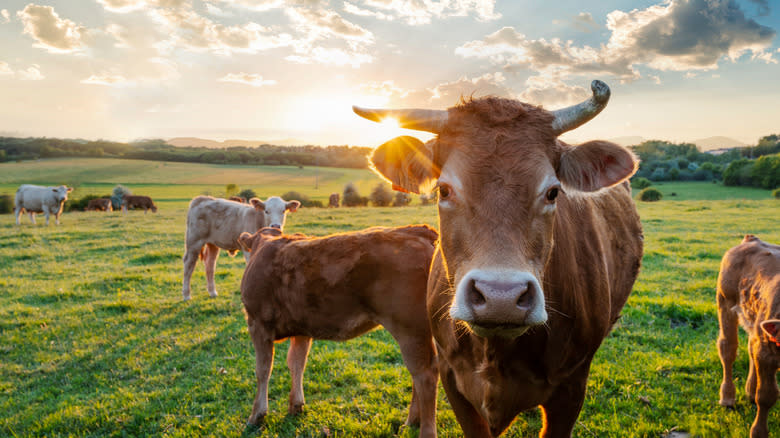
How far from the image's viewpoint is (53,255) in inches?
573

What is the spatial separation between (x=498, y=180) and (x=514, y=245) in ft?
1.15

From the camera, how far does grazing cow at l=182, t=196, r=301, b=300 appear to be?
1005 centimetres

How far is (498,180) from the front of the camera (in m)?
2.17

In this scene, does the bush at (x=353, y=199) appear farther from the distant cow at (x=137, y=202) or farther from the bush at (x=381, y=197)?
the distant cow at (x=137, y=202)

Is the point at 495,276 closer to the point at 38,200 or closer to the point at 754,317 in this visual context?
the point at 754,317

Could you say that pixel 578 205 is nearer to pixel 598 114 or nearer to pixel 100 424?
pixel 598 114

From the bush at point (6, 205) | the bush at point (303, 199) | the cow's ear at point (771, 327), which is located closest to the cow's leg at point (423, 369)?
the cow's ear at point (771, 327)

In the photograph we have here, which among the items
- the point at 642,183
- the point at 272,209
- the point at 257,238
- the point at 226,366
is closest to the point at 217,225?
the point at 272,209

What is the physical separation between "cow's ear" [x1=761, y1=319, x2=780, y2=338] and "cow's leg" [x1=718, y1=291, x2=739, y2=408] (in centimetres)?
114

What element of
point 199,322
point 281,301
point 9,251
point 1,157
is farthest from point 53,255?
point 1,157

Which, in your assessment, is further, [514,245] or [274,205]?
[274,205]

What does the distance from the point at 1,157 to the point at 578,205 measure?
84.2m

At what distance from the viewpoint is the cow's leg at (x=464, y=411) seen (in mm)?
3000

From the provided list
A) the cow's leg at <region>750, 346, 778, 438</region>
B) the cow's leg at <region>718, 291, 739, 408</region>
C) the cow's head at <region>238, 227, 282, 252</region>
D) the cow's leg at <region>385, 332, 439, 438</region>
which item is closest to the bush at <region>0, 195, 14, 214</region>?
the cow's head at <region>238, 227, 282, 252</region>
